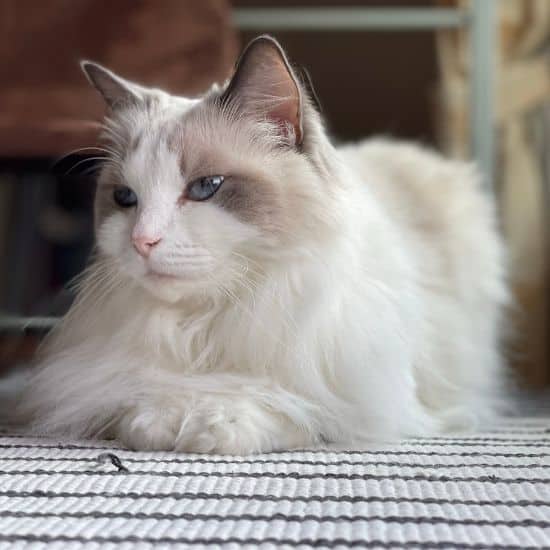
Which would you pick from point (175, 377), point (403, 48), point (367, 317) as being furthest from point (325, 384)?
point (403, 48)

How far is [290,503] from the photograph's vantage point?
2.86ft

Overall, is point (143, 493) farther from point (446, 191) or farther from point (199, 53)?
point (199, 53)

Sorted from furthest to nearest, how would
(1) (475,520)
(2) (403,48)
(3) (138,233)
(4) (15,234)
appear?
1. (4) (15,234)
2. (2) (403,48)
3. (3) (138,233)
4. (1) (475,520)

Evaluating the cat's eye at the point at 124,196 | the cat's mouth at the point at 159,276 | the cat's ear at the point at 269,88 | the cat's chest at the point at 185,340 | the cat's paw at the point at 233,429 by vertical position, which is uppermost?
the cat's ear at the point at 269,88

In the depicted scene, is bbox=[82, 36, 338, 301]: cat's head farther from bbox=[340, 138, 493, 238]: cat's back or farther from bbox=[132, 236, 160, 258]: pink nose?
bbox=[340, 138, 493, 238]: cat's back

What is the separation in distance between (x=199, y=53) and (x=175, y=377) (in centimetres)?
106

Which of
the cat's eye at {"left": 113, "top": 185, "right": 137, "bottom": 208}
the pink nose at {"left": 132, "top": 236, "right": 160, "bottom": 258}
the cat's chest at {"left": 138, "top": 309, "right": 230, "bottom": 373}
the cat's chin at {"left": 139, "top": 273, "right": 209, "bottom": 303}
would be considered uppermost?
the cat's eye at {"left": 113, "top": 185, "right": 137, "bottom": 208}

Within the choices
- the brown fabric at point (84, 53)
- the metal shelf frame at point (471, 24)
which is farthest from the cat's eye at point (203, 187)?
the metal shelf frame at point (471, 24)

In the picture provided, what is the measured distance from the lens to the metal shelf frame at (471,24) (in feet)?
7.63

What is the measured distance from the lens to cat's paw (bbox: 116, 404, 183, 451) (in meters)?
1.13

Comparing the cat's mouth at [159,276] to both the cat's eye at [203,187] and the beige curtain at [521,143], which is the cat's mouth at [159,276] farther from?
the beige curtain at [521,143]

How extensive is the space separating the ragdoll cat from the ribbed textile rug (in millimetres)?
63

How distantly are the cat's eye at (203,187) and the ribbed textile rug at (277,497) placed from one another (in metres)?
0.38

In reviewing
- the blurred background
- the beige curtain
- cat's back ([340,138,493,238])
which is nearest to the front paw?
the blurred background
